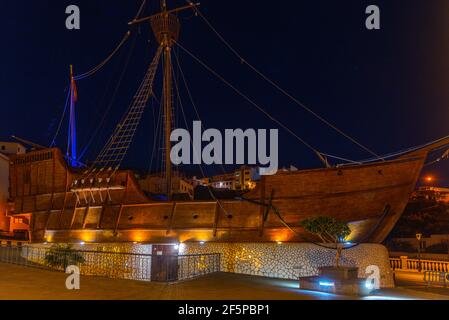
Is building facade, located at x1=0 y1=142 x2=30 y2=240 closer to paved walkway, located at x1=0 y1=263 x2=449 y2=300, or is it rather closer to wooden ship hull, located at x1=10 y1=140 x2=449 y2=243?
wooden ship hull, located at x1=10 y1=140 x2=449 y2=243

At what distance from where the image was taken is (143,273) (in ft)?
45.0

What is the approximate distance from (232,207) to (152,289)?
5.96m

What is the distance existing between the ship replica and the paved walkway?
9.02ft

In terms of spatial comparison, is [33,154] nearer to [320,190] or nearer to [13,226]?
[13,226]

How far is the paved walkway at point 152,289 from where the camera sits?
9258 mm

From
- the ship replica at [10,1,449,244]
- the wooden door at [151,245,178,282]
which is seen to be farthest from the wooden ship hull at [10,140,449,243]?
the wooden door at [151,245,178,282]

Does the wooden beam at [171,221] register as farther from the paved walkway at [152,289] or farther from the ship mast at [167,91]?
the paved walkway at [152,289]

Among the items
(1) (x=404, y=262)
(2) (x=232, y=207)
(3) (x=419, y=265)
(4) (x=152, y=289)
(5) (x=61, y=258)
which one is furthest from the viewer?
(1) (x=404, y=262)

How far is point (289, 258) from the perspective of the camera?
47.2 feet

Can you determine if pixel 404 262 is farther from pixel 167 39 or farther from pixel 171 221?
pixel 167 39

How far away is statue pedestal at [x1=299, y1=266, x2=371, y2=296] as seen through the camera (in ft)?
35.3

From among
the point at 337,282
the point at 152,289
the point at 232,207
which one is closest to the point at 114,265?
the point at 152,289

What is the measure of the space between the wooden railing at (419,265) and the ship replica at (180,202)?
5.25 m
